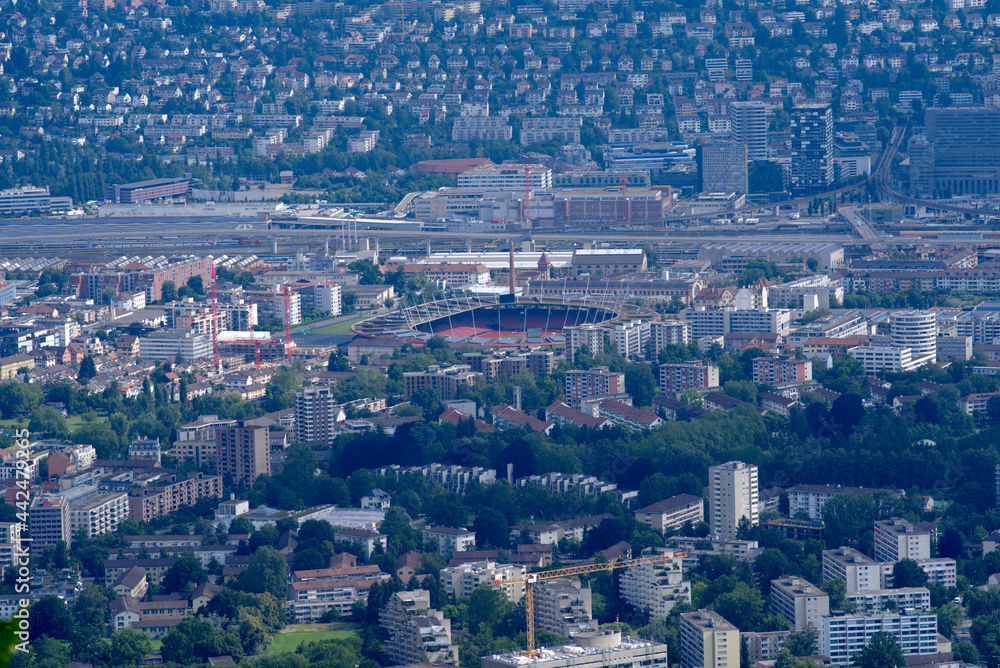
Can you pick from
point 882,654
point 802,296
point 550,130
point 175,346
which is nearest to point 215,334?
point 175,346

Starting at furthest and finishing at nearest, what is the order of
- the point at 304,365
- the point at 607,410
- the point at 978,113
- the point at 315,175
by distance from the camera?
1. the point at 315,175
2. the point at 978,113
3. the point at 304,365
4. the point at 607,410

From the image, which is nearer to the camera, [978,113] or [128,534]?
[128,534]

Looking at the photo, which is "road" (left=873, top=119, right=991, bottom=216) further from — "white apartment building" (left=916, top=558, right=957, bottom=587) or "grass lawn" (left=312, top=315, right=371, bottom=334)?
"white apartment building" (left=916, top=558, right=957, bottom=587)

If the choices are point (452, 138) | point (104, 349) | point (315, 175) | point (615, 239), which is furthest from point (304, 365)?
point (452, 138)

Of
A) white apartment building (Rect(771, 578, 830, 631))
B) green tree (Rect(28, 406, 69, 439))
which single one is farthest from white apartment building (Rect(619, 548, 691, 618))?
green tree (Rect(28, 406, 69, 439))

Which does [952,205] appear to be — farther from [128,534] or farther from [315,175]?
[128,534]

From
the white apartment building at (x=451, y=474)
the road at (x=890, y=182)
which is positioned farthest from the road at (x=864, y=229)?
the white apartment building at (x=451, y=474)
